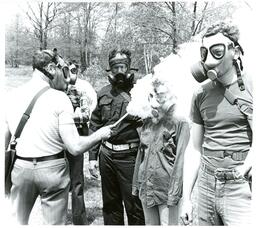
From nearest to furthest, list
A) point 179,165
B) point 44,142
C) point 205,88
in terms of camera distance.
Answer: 1. point 205,88
2. point 179,165
3. point 44,142

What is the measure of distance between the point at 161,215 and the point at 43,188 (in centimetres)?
82

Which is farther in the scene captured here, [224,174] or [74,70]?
[74,70]

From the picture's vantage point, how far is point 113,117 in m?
3.20

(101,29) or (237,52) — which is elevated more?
(101,29)

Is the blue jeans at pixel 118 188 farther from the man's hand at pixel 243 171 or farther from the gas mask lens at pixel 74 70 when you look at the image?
the man's hand at pixel 243 171

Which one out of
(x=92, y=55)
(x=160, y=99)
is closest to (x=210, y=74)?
(x=160, y=99)

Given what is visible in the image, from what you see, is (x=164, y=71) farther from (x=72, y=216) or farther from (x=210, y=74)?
(x=72, y=216)

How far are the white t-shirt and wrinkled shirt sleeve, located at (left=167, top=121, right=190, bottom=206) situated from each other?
2.40 ft

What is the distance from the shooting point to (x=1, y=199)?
10.1 feet

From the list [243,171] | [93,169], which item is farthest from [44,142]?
[243,171]

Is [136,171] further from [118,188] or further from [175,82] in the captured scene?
[175,82]

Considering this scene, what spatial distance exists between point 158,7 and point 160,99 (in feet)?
2.51

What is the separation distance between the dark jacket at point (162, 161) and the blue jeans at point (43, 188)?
1.77 feet

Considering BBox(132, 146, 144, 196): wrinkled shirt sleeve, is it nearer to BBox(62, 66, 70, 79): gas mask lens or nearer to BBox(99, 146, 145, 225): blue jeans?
BBox(99, 146, 145, 225): blue jeans
